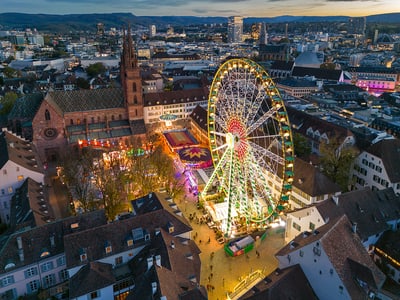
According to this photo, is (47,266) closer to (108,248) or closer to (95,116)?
(108,248)

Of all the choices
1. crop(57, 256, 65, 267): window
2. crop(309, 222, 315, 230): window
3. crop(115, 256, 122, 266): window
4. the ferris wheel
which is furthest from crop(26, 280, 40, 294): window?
crop(309, 222, 315, 230): window

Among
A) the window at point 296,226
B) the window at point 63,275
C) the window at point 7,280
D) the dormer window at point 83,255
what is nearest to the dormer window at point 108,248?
the dormer window at point 83,255

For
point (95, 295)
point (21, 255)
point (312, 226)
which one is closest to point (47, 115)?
point (21, 255)

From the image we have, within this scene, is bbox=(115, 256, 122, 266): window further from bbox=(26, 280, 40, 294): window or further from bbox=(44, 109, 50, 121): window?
bbox=(44, 109, 50, 121): window

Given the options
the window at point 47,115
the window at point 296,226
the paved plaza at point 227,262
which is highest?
the window at point 47,115

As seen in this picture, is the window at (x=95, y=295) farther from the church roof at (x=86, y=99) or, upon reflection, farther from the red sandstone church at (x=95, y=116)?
the church roof at (x=86, y=99)

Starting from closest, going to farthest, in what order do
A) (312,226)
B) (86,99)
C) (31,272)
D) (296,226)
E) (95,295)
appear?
(95,295) < (31,272) < (312,226) < (296,226) < (86,99)

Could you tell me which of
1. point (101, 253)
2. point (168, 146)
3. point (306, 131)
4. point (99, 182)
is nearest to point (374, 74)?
point (306, 131)
